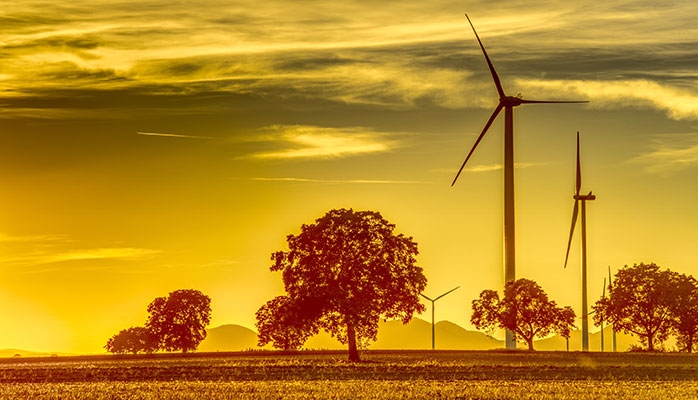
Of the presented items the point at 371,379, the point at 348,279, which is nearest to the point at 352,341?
the point at 348,279

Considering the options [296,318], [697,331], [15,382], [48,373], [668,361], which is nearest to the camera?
[15,382]

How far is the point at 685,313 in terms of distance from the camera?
6905 inches

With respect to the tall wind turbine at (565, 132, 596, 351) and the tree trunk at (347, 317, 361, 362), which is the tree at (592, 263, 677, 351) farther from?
the tree trunk at (347, 317, 361, 362)

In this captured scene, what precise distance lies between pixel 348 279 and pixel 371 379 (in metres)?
32.5

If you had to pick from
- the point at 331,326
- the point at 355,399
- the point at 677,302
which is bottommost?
the point at 355,399

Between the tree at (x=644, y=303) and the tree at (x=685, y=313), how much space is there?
598 mm

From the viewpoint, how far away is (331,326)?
117938 mm

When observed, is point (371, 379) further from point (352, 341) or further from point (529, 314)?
point (529, 314)

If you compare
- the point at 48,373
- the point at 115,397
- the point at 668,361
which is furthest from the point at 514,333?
the point at 115,397

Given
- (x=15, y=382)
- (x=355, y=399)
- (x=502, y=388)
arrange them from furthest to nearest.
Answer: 1. (x=15, y=382)
2. (x=502, y=388)
3. (x=355, y=399)

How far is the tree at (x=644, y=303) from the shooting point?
178 meters

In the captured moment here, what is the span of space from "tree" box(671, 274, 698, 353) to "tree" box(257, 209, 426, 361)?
6948cm

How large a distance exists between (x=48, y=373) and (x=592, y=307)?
108 metres

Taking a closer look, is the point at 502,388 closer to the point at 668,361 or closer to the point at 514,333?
the point at 668,361
